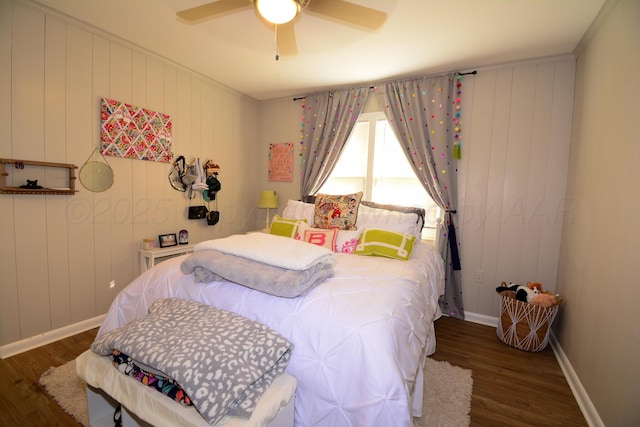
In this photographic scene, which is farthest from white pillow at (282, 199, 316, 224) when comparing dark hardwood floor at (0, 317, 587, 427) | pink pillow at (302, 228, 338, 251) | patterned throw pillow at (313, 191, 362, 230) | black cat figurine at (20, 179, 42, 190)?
black cat figurine at (20, 179, 42, 190)

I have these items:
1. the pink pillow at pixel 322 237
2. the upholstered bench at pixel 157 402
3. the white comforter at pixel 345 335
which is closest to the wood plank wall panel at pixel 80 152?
the white comforter at pixel 345 335

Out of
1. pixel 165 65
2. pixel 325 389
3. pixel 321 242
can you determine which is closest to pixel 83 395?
pixel 325 389

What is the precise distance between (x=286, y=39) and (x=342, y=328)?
1875 mm

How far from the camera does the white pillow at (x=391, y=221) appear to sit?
2.52 m

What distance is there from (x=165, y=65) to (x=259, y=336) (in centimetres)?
294

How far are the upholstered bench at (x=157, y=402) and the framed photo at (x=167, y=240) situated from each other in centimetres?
169

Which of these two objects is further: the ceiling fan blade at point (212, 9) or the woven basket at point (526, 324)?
the woven basket at point (526, 324)

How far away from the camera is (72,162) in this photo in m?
2.29

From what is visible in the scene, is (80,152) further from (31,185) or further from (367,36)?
(367,36)

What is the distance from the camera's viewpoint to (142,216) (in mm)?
2807

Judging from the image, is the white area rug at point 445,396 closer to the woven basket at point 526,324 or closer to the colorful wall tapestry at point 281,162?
the woven basket at point 526,324

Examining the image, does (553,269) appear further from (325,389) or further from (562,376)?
(325,389)

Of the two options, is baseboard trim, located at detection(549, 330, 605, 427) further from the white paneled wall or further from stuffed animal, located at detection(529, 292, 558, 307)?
the white paneled wall

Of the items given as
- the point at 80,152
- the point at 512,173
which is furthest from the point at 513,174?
the point at 80,152
